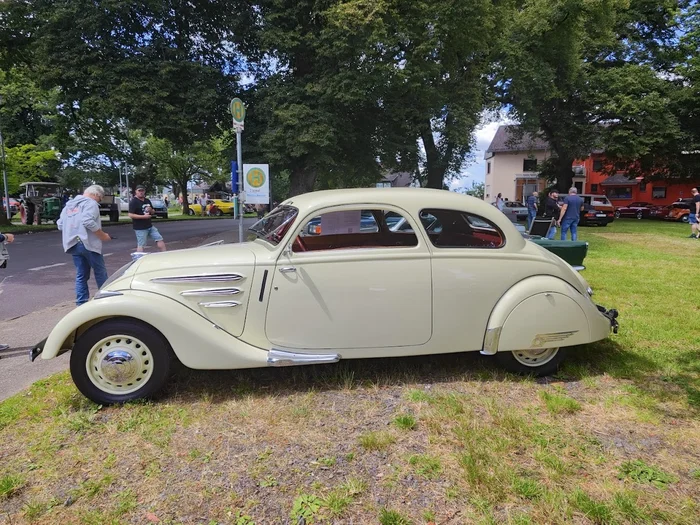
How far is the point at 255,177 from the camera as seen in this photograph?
29.3 ft

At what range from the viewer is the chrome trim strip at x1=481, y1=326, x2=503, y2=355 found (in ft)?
12.1

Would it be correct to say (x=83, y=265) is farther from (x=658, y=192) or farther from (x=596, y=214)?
(x=658, y=192)

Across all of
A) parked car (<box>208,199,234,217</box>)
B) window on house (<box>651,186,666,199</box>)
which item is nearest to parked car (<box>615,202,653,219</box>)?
window on house (<box>651,186,666,199</box>)

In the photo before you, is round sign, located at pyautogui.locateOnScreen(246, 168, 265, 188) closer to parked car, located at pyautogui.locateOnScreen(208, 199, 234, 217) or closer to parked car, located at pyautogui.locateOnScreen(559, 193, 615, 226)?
parked car, located at pyautogui.locateOnScreen(559, 193, 615, 226)

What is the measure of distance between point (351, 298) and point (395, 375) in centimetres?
97

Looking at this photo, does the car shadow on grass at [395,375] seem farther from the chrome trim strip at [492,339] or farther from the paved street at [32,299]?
the paved street at [32,299]

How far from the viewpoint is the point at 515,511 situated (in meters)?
2.30

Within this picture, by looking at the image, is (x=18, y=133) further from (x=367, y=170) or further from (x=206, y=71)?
(x=367, y=170)

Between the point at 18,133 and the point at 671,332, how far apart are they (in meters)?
46.2

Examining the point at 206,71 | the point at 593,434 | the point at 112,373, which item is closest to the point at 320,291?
the point at 112,373

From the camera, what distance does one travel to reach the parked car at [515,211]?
28498mm

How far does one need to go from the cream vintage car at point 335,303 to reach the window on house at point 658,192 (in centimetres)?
5222

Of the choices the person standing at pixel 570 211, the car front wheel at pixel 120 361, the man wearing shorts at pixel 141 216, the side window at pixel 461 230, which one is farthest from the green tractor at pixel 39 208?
the side window at pixel 461 230

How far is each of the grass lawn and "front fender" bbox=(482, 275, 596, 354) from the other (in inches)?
15.2
